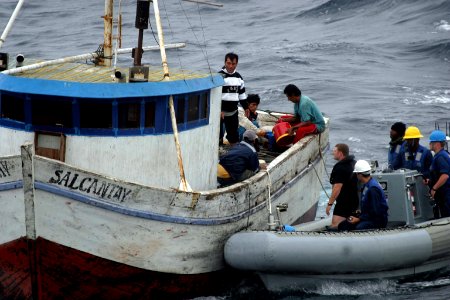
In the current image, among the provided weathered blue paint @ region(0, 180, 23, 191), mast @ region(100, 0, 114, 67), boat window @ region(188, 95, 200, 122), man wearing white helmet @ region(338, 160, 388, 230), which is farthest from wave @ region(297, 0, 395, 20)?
weathered blue paint @ region(0, 180, 23, 191)

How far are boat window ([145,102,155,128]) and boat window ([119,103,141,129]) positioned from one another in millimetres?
128

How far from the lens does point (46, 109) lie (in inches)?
579

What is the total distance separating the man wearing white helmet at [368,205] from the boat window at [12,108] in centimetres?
524

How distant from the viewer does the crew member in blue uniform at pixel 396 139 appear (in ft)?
60.0

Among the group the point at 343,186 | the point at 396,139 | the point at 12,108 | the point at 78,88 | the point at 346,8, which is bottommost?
the point at 343,186

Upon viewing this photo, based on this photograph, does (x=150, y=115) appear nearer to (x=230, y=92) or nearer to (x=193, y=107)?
(x=193, y=107)

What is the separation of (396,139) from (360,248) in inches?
122

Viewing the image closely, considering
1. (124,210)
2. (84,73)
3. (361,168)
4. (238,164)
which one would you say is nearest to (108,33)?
(84,73)

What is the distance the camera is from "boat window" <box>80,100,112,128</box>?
580 inches

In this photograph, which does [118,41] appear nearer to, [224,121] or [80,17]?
[224,121]

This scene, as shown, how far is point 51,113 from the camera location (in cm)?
1471

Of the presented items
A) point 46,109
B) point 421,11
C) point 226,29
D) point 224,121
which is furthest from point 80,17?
point 46,109

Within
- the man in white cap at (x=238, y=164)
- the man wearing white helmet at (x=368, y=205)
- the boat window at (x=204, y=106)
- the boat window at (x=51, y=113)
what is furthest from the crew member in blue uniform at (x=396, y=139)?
the boat window at (x=51, y=113)

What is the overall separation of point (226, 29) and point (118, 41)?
30.0 metres
